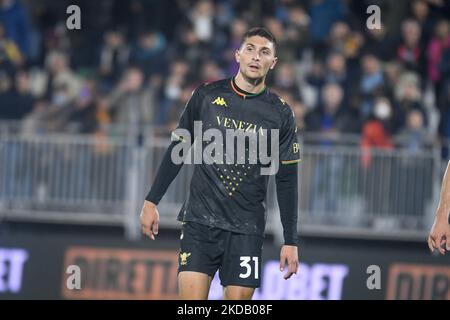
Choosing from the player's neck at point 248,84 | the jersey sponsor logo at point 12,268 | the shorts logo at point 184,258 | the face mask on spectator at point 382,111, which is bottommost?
the jersey sponsor logo at point 12,268

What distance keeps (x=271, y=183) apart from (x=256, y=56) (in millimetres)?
6373

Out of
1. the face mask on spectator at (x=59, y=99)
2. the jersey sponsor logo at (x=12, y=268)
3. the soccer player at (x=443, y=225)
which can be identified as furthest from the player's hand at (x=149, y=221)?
the face mask on spectator at (x=59, y=99)

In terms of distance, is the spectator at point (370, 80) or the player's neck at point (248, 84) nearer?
the player's neck at point (248, 84)

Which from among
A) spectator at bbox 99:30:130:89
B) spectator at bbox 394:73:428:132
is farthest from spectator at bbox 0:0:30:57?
spectator at bbox 394:73:428:132

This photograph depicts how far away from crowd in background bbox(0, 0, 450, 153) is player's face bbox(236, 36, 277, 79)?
21.6ft

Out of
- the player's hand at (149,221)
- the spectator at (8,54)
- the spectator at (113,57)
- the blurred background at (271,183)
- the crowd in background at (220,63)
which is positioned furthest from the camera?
the spectator at (113,57)

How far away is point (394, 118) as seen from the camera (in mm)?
15508

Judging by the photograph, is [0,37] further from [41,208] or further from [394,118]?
[394,118]

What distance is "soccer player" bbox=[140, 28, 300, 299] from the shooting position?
8.60 m

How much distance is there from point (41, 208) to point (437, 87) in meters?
6.16

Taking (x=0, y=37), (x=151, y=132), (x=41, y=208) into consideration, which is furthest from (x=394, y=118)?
(x=0, y=37)

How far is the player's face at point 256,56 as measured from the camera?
8.58 meters

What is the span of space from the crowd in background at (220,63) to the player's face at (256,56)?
6595mm

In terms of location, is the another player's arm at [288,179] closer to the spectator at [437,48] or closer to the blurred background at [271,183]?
the blurred background at [271,183]
